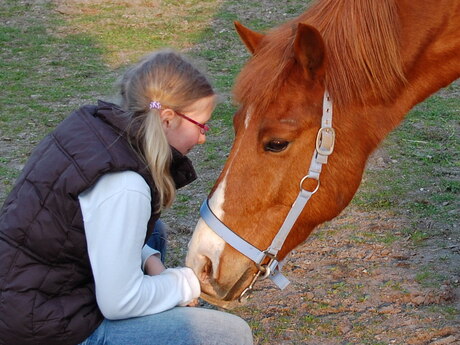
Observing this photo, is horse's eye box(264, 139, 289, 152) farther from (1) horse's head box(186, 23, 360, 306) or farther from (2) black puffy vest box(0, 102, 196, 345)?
(2) black puffy vest box(0, 102, 196, 345)

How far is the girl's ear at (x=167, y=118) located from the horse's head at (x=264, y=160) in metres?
0.23

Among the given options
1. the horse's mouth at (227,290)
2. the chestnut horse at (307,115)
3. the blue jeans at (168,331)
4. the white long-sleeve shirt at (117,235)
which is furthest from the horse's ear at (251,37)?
the blue jeans at (168,331)

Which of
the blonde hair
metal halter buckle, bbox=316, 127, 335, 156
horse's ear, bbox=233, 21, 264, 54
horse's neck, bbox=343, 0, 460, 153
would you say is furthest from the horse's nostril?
horse's ear, bbox=233, 21, 264, 54

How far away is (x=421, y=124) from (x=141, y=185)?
3.88m

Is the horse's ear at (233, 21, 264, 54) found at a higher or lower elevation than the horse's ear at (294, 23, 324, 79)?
lower

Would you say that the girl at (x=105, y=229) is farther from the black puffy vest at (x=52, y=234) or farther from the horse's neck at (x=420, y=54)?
the horse's neck at (x=420, y=54)

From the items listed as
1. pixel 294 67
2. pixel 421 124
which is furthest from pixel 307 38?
pixel 421 124

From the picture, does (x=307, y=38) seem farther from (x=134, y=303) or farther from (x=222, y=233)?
(x=134, y=303)

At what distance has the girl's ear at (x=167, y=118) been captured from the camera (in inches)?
85.3

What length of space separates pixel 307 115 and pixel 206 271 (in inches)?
24.5

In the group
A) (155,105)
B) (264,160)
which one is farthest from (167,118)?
(264,160)

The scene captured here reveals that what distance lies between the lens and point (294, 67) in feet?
6.95

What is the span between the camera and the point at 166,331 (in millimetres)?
2129

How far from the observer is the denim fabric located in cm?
212
